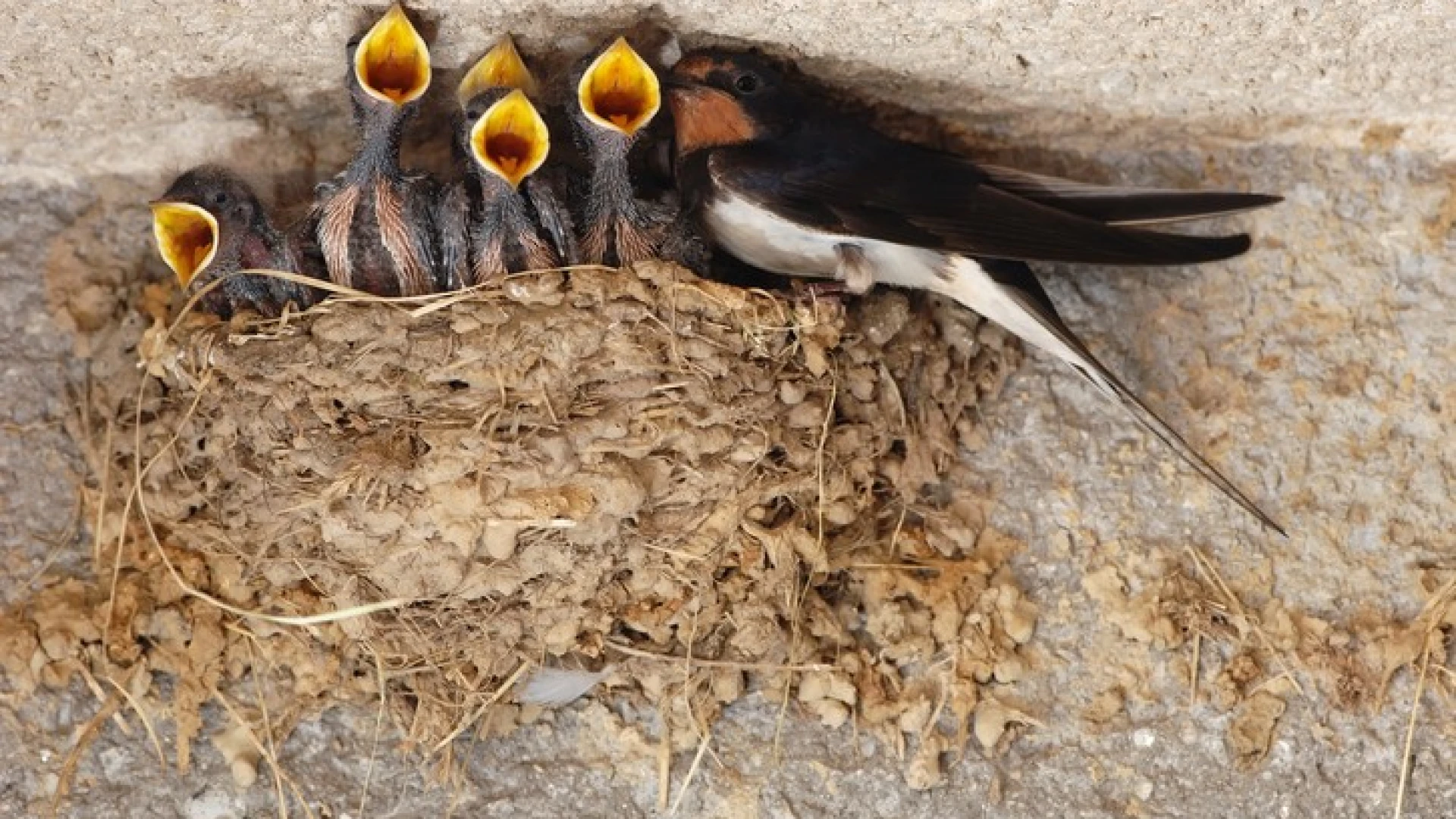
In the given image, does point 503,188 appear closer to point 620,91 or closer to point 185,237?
point 620,91

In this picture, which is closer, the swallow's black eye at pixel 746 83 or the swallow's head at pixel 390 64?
the swallow's head at pixel 390 64

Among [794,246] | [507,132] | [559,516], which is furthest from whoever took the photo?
[794,246]

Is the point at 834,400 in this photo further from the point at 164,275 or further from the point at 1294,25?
the point at 164,275

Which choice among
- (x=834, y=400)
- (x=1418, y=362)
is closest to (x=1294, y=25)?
(x=1418, y=362)

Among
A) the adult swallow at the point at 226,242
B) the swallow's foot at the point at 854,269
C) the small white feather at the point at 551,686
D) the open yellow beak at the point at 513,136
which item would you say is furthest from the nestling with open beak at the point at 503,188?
the small white feather at the point at 551,686

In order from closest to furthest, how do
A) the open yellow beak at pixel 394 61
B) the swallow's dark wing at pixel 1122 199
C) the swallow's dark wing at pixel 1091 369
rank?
the open yellow beak at pixel 394 61 < the swallow's dark wing at pixel 1091 369 < the swallow's dark wing at pixel 1122 199

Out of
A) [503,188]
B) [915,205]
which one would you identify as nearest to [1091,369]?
[915,205]

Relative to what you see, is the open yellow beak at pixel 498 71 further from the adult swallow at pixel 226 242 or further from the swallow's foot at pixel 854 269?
the swallow's foot at pixel 854 269
